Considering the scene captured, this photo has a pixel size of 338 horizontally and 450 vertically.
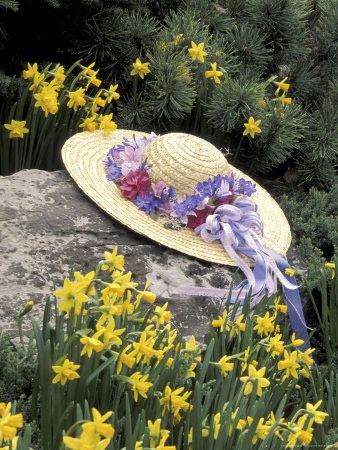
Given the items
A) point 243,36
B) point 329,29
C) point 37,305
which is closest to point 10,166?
point 37,305

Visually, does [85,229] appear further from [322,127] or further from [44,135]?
[322,127]

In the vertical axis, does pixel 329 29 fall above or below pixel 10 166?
above

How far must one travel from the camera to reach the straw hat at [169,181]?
2.41 metres

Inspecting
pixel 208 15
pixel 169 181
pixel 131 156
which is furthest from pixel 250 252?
pixel 208 15

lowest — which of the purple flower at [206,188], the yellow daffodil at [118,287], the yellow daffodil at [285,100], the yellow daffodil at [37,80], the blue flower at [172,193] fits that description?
the blue flower at [172,193]

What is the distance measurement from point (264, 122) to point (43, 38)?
1.21 metres

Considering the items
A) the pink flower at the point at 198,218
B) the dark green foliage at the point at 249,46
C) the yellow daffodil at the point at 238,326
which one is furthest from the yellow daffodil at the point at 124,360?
the dark green foliage at the point at 249,46

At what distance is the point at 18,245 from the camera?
7.13 ft

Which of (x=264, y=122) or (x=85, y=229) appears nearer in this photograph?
(x=85, y=229)

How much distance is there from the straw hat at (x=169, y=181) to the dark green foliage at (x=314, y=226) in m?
0.18

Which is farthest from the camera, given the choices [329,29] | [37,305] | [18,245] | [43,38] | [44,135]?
[329,29]

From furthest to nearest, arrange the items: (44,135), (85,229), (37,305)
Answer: (44,135) → (85,229) → (37,305)

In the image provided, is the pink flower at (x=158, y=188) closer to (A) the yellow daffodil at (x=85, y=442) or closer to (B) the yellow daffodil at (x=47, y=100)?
(B) the yellow daffodil at (x=47, y=100)

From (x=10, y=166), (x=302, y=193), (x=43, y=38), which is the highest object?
(x=43, y=38)
